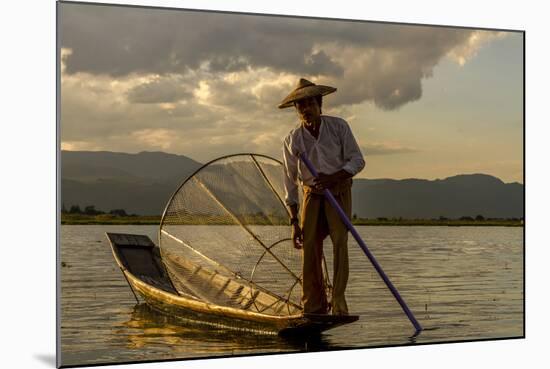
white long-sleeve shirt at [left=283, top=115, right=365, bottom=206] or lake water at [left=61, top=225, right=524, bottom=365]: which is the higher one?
white long-sleeve shirt at [left=283, top=115, right=365, bottom=206]

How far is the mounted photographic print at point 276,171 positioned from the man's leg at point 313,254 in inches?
0.4

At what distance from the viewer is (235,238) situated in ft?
33.1

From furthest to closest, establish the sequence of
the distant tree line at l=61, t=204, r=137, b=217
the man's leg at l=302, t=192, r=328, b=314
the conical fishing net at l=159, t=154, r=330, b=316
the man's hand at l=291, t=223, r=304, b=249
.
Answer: the conical fishing net at l=159, t=154, r=330, b=316, the distant tree line at l=61, t=204, r=137, b=217, the man's hand at l=291, t=223, r=304, b=249, the man's leg at l=302, t=192, r=328, b=314

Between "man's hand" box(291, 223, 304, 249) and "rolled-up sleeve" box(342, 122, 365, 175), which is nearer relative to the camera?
"rolled-up sleeve" box(342, 122, 365, 175)

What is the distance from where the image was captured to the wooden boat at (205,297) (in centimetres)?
913

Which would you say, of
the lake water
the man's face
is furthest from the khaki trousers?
the man's face

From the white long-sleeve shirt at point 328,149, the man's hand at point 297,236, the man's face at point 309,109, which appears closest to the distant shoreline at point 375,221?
the man's hand at point 297,236

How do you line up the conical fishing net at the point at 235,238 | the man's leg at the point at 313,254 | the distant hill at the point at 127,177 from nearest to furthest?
the man's leg at the point at 313,254 < the distant hill at the point at 127,177 < the conical fishing net at the point at 235,238

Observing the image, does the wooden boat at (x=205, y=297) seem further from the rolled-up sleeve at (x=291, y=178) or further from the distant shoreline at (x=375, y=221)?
the rolled-up sleeve at (x=291, y=178)

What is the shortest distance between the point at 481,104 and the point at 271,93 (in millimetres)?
1697

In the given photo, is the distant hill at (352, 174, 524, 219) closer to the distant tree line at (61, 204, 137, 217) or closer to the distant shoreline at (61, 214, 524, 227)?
the distant shoreline at (61, 214, 524, 227)

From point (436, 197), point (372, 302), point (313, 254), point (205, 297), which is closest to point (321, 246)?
point (313, 254)

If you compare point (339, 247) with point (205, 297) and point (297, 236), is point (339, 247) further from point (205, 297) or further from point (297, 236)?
point (205, 297)

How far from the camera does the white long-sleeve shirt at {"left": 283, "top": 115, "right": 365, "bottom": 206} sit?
9.16 m
